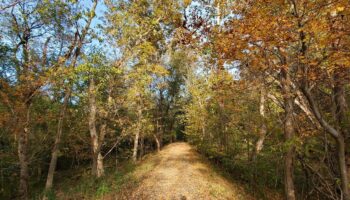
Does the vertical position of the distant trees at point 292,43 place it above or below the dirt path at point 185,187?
above

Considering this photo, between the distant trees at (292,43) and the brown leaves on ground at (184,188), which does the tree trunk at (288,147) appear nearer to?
the distant trees at (292,43)

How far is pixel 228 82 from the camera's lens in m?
6.52

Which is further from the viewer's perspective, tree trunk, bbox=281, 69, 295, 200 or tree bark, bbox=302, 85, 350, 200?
tree trunk, bbox=281, 69, 295, 200

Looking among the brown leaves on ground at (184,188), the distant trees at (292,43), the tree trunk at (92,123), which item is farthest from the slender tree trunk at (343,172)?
the tree trunk at (92,123)

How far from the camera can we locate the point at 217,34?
505 cm

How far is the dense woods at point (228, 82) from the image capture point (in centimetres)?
442

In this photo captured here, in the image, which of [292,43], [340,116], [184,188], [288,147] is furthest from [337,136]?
[184,188]

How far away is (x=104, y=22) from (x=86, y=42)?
235 centimetres

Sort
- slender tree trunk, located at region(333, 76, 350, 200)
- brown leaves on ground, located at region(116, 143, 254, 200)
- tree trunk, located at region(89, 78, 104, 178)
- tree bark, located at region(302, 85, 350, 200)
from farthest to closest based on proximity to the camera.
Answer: tree trunk, located at region(89, 78, 104, 178), brown leaves on ground, located at region(116, 143, 254, 200), slender tree trunk, located at region(333, 76, 350, 200), tree bark, located at region(302, 85, 350, 200)

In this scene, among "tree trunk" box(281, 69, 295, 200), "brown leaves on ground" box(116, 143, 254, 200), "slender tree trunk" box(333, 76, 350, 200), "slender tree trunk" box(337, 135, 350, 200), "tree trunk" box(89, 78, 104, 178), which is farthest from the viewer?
"tree trunk" box(89, 78, 104, 178)

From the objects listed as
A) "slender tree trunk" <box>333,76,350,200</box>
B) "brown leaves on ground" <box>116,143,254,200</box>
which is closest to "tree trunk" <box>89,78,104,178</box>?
"brown leaves on ground" <box>116,143,254,200</box>

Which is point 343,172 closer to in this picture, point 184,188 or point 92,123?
point 184,188

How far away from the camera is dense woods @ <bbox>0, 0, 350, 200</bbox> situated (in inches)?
174

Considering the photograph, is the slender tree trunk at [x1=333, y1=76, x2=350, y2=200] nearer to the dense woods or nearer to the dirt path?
the dense woods
